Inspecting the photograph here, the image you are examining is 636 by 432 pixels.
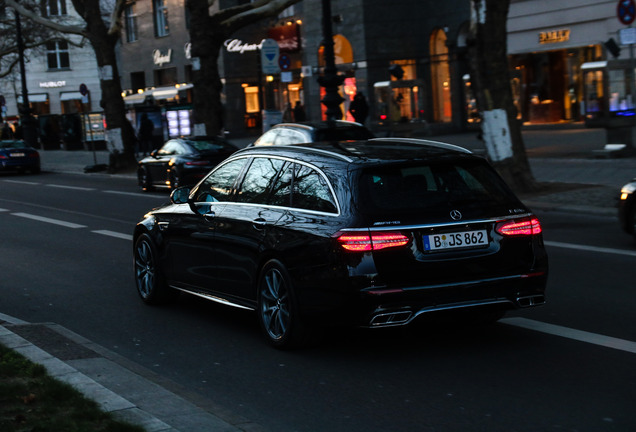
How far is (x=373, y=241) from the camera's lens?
6.52 meters

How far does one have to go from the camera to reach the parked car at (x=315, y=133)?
58.2ft

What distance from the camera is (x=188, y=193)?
873 centimetres

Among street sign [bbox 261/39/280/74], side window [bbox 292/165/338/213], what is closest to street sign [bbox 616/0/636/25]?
street sign [bbox 261/39/280/74]

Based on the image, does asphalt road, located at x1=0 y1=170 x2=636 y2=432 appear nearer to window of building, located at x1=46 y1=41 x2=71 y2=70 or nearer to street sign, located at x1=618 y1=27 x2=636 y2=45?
street sign, located at x1=618 y1=27 x2=636 y2=45

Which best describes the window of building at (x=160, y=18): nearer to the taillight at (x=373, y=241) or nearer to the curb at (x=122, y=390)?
the curb at (x=122, y=390)

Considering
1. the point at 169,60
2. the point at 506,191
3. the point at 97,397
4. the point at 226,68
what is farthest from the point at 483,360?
the point at 169,60

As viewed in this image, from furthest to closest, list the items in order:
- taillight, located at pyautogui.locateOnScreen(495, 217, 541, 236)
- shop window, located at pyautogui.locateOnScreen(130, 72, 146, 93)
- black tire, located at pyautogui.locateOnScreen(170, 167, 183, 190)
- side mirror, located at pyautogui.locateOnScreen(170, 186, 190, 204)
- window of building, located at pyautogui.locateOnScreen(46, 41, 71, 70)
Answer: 1. window of building, located at pyautogui.locateOnScreen(46, 41, 71, 70)
2. shop window, located at pyautogui.locateOnScreen(130, 72, 146, 93)
3. black tire, located at pyautogui.locateOnScreen(170, 167, 183, 190)
4. side mirror, located at pyautogui.locateOnScreen(170, 186, 190, 204)
5. taillight, located at pyautogui.locateOnScreen(495, 217, 541, 236)

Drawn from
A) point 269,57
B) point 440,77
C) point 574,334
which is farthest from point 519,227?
point 440,77

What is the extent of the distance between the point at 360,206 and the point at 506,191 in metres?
1.15

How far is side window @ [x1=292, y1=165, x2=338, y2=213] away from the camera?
6.91 m

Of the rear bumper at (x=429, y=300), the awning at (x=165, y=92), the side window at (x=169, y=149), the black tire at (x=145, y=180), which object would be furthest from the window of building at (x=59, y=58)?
the rear bumper at (x=429, y=300)

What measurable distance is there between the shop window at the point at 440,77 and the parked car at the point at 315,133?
2204 cm

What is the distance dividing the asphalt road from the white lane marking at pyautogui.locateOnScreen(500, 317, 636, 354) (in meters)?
0.01

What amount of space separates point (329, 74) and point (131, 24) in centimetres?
3962
